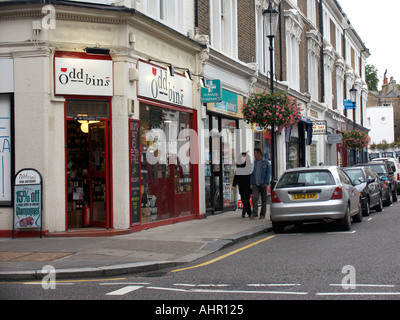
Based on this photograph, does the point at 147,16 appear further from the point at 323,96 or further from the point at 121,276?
the point at 323,96

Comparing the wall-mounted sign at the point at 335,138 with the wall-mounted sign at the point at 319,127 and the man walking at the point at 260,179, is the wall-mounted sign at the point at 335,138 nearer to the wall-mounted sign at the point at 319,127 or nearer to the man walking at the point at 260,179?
the wall-mounted sign at the point at 319,127

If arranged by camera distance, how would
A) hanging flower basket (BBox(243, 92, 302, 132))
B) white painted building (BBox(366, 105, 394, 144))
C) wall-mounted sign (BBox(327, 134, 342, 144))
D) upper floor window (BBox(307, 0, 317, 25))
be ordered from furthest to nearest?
white painted building (BBox(366, 105, 394, 144)), upper floor window (BBox(307, 0, 317, 25)), wall-mounted sign (BBox(327, 134, 342, 144)), hanging flower basket (BBox(243, 92, 302, 132))

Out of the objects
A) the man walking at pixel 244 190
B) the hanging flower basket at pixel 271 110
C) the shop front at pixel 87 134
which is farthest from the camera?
the hanging flower basket at pixel 271 110

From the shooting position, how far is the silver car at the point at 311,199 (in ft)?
42.1

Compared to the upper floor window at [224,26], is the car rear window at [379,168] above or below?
below

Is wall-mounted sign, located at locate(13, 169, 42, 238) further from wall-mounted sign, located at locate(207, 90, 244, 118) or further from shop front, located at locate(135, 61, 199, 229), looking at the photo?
wall-mounted sign, located at locate(207, 90, 244, 118)

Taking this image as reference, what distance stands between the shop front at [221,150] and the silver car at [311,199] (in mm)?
4746

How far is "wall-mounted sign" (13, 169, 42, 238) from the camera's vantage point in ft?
39.7

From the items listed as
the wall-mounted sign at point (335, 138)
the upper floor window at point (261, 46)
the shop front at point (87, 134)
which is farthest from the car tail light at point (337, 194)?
the wall-mounted sign at point (335, 138)

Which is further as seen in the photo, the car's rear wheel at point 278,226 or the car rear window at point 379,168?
the car rear window at point 379,168

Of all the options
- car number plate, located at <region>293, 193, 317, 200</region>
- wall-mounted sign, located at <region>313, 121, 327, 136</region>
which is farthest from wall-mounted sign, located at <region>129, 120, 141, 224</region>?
wall-mounted sign, located at <region>313, 121, 327, 136</region>

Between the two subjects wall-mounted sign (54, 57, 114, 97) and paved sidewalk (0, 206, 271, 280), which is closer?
paved sidewalk (0, 206, 271, 280)

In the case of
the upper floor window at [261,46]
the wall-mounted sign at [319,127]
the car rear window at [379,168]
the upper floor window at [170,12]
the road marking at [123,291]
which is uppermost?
the upper floor window at [261,46]

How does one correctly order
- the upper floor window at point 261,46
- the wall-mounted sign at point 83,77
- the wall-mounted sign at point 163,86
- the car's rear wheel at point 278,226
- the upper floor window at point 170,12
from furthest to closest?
1. the upper floor window at point 261,46
2. the upper floor window at point 170,12
3. the wall-mounted sign at point 163,86
4. the car's rear wheel at point 278,226
5. the wall-mounted sign at point 83,77
